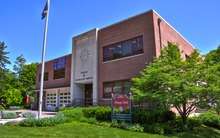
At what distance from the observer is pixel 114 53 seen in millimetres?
25141

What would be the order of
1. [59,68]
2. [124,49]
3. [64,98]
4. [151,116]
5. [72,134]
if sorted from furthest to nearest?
[59,68] < [64,98] < [124,49] < [151,116] < [72,134]

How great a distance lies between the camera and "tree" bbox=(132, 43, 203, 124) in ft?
49.5

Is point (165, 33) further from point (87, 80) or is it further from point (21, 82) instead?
point (21, 82)

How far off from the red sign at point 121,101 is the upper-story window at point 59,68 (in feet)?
54.3

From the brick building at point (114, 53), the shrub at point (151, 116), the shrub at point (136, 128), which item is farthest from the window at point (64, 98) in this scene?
the shrub at point (136, 128)

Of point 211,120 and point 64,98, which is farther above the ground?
point 64,98

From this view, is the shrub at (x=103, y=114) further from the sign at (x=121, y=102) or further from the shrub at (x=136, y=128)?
the shrub at (x=136, y=128)

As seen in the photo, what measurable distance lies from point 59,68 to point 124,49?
44.3 feet

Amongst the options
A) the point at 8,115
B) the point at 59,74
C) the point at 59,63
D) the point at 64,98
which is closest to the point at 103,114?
the point at 8,115

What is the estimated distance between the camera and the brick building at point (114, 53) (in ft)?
73.3

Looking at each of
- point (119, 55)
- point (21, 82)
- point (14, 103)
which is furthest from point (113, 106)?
point (21, 82)

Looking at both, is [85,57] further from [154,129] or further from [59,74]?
[154,129]

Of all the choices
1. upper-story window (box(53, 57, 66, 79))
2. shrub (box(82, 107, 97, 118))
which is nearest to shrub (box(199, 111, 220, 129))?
shrub (box(82, 107, 97, 118))

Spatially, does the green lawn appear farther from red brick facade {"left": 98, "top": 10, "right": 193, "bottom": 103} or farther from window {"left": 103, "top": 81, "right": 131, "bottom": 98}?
window {"left": 103, "top": 81, "right": 131, "bottom": 98}
